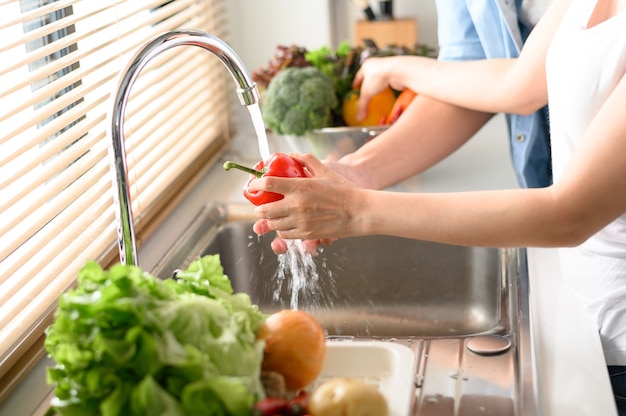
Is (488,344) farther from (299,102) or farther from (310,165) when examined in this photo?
(299,102)

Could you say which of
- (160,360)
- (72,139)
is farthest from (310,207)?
(72,139)

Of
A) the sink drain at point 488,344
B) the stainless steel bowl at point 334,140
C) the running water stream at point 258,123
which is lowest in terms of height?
the sink drain at point 488,344

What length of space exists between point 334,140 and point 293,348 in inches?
36.8

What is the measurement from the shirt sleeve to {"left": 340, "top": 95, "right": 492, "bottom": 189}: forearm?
0.39ft

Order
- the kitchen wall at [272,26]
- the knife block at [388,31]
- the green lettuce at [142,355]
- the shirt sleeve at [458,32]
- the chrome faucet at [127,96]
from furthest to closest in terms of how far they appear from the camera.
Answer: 1. the knife block at [388,31]
2. the kitchen wall at [272,26]
3. the shirt sleeve at [458,32]
4. the chrome faucet at [127,96]
5. the green lettuce at [142,355]

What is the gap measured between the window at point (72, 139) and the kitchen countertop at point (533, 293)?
0.13ft

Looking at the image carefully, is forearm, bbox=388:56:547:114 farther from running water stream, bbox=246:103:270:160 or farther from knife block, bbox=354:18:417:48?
knife block, bbox=354:18:417:48

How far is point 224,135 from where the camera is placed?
2.12 metres

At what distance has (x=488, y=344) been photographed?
117cm

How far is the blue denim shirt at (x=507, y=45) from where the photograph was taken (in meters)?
1.56

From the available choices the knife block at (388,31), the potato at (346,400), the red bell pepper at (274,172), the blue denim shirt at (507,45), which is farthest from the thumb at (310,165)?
the knife block at (388,31)

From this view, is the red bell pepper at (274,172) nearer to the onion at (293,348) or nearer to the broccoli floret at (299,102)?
the onion at (293,348)

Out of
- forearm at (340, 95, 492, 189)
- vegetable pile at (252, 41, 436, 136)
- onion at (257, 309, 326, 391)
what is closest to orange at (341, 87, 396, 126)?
vegetable pile at (252, 41, 436, 136)

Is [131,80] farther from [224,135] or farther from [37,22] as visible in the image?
[224,135]
